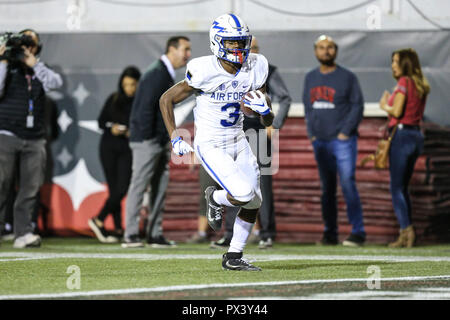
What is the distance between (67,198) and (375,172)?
3897 mm

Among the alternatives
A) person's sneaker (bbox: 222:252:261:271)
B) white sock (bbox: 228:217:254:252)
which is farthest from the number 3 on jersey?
person's sneaker (bbox: 222:252:261:271)

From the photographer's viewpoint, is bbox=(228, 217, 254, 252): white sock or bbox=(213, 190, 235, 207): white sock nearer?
bbox=(228, 217, 254, 252): white sock

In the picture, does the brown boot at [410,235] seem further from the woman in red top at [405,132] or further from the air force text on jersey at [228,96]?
the air force text on jersey at [228,96]

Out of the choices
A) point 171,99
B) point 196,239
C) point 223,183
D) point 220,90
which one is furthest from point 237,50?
point 196,239

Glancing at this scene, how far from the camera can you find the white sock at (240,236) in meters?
6.90

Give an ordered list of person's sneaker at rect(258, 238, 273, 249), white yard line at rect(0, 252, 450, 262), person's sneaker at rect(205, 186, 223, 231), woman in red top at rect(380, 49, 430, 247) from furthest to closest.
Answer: woman in red top at rect(380, 49, 430, 247) → person's sneaker at rect(258, 238, 273, 249) → white yard line at rect(0, 252, 450, 262) → person's sneaker at rect(205, 186, 223, 231)

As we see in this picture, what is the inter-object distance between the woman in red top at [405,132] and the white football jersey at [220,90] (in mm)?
3218

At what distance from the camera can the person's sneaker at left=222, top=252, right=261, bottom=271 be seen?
6789 mm

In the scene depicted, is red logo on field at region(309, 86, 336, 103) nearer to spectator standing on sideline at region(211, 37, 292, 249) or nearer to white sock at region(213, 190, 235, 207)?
spectator standing on sideline at region(211, 37, 292, 249)

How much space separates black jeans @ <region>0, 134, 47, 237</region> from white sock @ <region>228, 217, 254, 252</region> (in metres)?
3.39

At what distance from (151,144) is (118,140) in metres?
1.65

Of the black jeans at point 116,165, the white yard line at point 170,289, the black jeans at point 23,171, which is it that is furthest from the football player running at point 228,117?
the black jeans at point 116,165

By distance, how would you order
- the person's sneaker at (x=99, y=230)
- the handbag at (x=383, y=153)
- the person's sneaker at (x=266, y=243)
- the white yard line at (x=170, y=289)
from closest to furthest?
the white yard line at (x=170, y=289)
the person's sneaker at (x=266, y=243)
the handbag at (x=383, y=153)
the person's sneaker at (x=99, y=230)

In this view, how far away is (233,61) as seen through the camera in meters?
6.93
